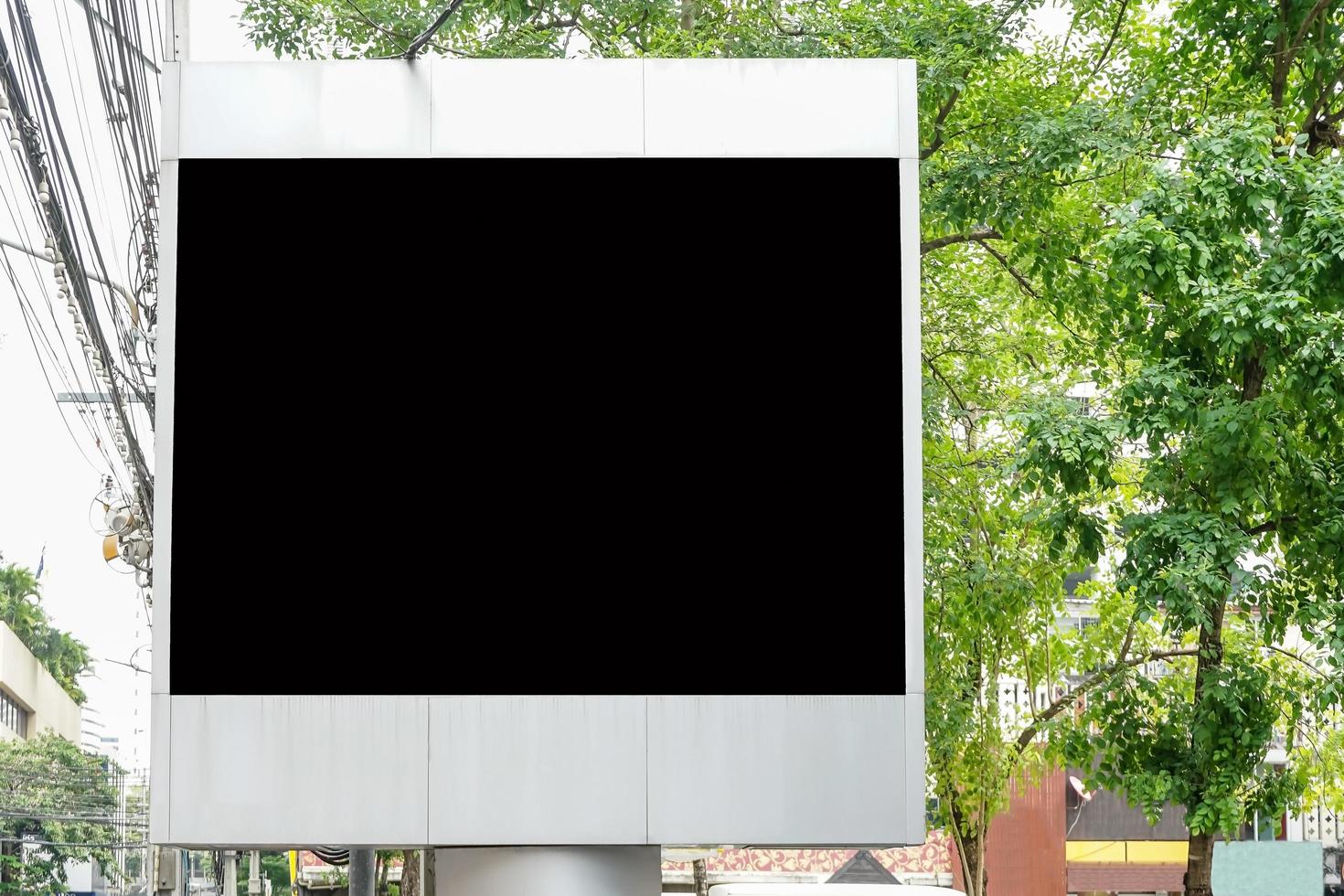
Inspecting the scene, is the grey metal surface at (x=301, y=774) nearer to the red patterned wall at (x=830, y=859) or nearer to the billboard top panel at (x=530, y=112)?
the billboard top panel at (x=530, y=112)

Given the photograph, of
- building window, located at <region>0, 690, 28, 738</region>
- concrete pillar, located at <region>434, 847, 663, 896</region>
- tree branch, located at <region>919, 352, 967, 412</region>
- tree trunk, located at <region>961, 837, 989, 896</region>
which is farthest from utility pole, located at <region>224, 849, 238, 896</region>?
concrete pillar, located at <region>434, 847, 663, 896</region>

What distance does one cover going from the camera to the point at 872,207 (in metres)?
5.24

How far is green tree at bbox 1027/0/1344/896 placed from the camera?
920cm

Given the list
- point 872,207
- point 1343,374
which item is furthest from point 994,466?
point 872,207

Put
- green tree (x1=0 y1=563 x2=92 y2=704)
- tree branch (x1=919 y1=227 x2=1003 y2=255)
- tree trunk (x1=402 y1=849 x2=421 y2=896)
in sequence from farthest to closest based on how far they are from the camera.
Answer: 1. green tree (x1=0 y1=563 x2=92 y2=704)
2. tree trunk (x1=402 y1=849 x2=421 y2=896)
3. tree branch (x1=919 y1=227 x2=1003 y2=255)

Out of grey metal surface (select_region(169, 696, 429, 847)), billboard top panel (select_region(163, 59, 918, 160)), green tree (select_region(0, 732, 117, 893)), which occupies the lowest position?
green tree (select_region(0, 732, 117, 893))

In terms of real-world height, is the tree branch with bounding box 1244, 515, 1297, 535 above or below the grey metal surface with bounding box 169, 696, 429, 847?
above

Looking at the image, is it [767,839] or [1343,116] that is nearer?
[767,839]

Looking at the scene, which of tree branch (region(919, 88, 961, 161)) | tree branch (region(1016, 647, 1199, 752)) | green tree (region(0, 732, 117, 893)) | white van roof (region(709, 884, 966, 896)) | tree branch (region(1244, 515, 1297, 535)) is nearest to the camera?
tree branch (region(1244, 515, 1297, 535))

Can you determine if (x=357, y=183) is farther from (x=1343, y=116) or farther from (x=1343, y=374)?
(x=1343, y=116)

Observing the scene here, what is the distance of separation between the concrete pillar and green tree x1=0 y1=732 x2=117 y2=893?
1348 cm

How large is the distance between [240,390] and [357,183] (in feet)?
2.58

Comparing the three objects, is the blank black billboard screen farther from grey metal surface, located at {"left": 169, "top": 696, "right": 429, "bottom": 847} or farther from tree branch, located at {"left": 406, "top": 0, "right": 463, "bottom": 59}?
tree branch, located at {"left": 406, "top": 0, "right": 463, "bottom": 59}

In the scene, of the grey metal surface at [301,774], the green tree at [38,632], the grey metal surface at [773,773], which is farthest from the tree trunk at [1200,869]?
the green tree at [38,632]
